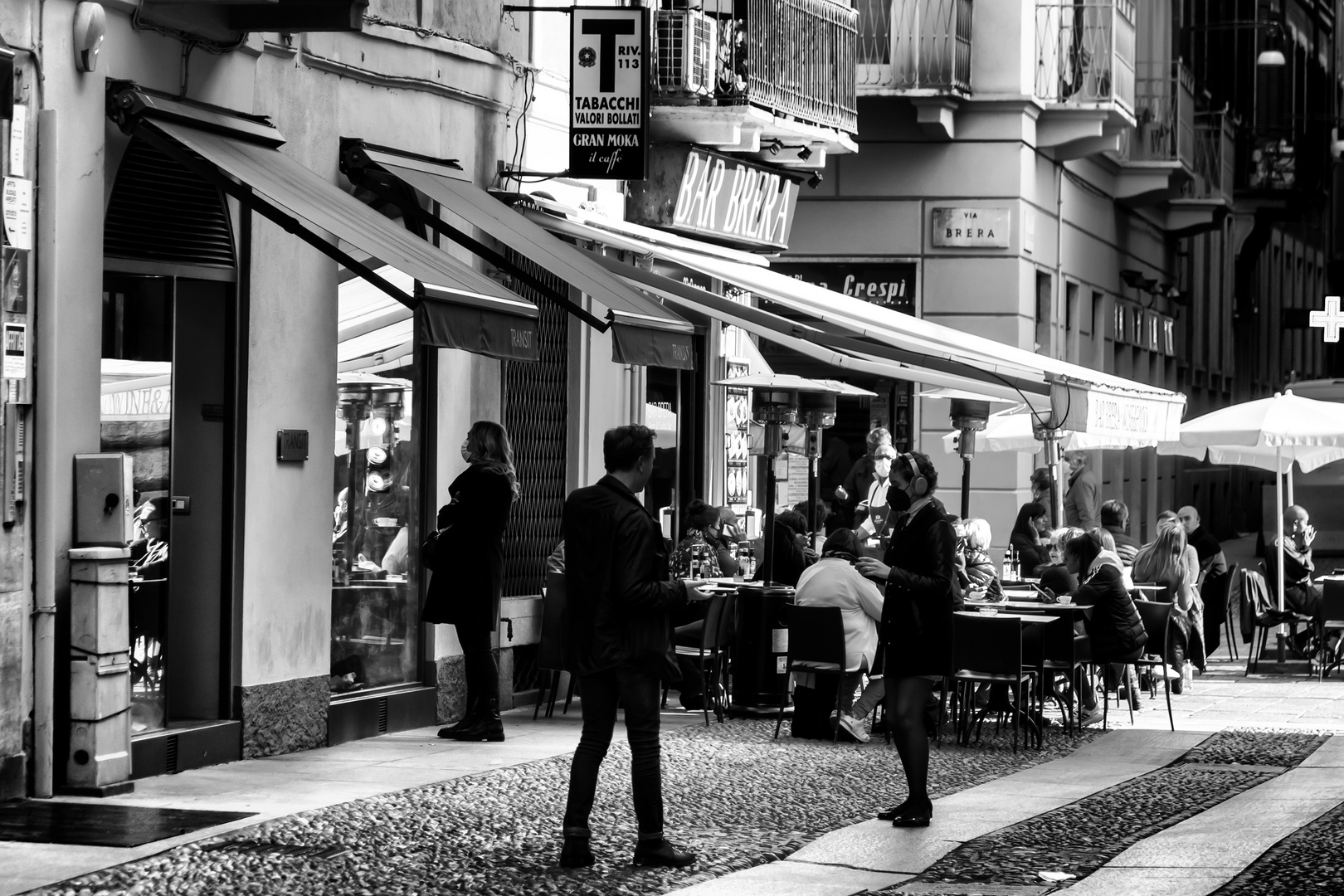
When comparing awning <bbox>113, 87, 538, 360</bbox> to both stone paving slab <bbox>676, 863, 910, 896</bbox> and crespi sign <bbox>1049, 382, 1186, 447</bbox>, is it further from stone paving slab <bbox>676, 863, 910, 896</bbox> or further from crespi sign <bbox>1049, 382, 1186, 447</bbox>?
crespi sign <bbox>1049, 382, 1186, 447</bbox>

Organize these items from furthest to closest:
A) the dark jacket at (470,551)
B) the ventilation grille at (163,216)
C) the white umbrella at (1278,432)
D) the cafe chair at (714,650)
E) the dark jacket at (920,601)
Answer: the white umbrella at (1278,432) → the cafe chair at (714,650) → the dark jacket at (470,551) → the ventilation grille at (163,216) → the dark jacket at (920,601)

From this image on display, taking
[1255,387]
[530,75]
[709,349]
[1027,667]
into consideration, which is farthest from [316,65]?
[1255,387]

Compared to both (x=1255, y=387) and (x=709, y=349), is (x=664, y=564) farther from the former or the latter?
(x=1255, y=387)

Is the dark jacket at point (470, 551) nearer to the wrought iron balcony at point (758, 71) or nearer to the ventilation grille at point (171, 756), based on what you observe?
the ventilation grille at point (171, 756)

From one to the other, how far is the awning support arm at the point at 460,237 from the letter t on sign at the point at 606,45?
224 centimetres

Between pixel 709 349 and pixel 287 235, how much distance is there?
780 centimetres

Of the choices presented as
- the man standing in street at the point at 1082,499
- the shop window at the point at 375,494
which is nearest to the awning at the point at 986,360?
the shop window at the point at 375,494

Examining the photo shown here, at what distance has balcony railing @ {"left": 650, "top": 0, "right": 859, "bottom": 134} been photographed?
57.7 feet

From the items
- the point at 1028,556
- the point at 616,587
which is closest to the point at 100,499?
the point at 616,587

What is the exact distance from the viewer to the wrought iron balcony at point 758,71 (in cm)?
1764

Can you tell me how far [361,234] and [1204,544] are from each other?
12485mm

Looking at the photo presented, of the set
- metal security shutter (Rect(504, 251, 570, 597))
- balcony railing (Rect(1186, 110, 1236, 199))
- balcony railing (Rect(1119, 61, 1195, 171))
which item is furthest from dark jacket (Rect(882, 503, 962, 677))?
balcony railing (Rect(1186, 110, 1236, 199))

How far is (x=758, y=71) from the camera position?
18.5 m

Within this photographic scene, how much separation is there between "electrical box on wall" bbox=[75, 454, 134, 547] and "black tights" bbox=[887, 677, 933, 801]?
3.65m
